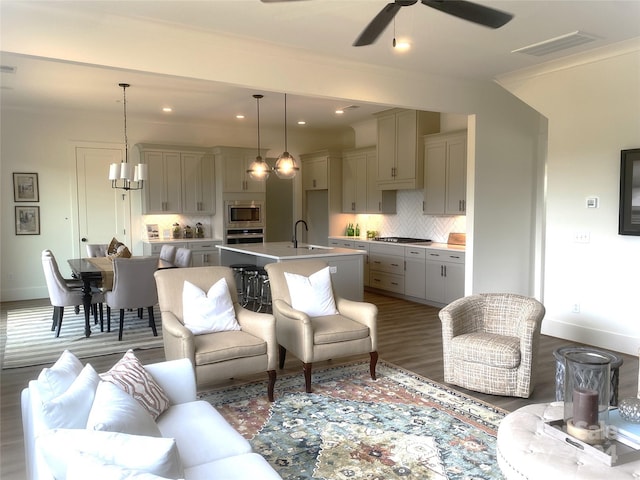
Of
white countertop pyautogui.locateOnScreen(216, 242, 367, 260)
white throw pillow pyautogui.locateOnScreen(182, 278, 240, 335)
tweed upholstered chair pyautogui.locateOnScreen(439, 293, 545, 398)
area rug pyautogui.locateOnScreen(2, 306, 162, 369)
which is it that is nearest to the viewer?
tweed upholstered chair pyautogui.locateOnScreen(439, 293, 545, 398)

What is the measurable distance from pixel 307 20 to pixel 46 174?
5705 millimetres

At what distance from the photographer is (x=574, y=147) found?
5223 mm

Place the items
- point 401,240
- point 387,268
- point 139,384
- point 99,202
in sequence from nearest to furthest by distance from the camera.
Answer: point 139,384 → point 387,268 → point 401,240 → point 99,202

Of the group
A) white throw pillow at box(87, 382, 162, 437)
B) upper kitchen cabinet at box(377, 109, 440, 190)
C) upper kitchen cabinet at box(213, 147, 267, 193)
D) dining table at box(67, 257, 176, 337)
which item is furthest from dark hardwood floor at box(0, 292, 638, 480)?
upper kitchen cabinet at box(213, 147, 267, 193)

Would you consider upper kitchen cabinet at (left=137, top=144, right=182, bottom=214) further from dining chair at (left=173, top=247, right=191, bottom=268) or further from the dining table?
the dining table

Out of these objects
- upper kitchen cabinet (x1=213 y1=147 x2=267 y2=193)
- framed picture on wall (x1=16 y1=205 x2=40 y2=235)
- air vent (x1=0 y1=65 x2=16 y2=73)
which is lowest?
framed picture on wall (x1=16 y1=205 x2=40 y2=235)

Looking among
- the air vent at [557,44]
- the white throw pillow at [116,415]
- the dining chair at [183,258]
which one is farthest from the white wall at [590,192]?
the white throw pillow at [116,415]

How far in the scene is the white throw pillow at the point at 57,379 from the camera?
1897 millimetres

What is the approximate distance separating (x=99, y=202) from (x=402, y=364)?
5.97 meters

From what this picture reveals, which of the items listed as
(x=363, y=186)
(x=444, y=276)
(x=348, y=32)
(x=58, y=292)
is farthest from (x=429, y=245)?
(x=58, y=292)

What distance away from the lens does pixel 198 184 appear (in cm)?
862

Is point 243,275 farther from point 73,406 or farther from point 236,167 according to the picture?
point 73,406

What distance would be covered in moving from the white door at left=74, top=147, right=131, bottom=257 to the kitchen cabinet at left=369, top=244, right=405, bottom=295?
4.22 m

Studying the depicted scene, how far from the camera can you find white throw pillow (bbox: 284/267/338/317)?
425 cm
